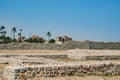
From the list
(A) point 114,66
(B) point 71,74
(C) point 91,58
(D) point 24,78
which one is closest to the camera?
(D) point 24,78

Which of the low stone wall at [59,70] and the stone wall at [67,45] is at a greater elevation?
the stone wall at [67,45]

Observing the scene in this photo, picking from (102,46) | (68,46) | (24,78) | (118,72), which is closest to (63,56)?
(118,72)

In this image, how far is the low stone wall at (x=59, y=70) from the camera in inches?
543

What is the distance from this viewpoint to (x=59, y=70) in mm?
14633

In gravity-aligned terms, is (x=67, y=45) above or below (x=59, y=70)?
above

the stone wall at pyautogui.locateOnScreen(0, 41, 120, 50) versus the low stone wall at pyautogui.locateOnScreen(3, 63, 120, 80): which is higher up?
the stone wall at pyautogui.locateOnScreen(0, 41, 120, 50)

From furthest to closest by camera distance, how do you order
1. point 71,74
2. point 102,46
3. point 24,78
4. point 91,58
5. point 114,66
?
point 102,46, point 91,58, point 114,66, point 71,74, point 24,78

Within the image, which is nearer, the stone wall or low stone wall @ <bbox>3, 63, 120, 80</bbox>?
low stone wall @ <bbox>3, 63, 120, 80</bbox>

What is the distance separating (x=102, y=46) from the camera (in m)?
55.8

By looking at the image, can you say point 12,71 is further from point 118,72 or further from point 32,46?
point 32,46

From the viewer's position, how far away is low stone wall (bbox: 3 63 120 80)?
45.2 feet

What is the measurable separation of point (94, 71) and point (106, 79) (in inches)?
31.8

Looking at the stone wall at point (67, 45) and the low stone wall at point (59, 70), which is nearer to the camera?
the low stone wall at point (59, 70)

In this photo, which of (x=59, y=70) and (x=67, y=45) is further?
(x=67, y=45)
